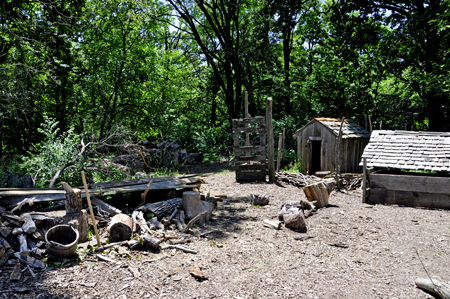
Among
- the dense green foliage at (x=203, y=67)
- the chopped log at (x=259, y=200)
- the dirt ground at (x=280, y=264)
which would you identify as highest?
the dense green foliage at (x=203, y=67)

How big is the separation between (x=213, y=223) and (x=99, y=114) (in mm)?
10758

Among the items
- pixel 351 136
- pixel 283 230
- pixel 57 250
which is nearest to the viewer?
pixel 57 250

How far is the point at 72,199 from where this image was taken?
5.21 metres

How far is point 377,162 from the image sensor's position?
8.42 meters

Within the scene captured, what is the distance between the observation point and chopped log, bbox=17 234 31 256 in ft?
14.7

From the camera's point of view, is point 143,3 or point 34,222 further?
point 143,3

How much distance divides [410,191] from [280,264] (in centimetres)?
510

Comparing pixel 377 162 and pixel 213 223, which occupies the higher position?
pixel 377 162

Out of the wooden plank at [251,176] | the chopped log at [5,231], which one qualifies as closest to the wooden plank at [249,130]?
the wooden plank at [251,176]

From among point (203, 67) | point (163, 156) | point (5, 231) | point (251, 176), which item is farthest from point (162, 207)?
point (203, 67)

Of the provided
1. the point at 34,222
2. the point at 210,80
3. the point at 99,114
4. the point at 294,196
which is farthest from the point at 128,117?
the point at 34,222

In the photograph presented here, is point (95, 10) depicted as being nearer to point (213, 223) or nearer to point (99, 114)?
point (99, 114)

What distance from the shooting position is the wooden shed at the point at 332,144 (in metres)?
11.5

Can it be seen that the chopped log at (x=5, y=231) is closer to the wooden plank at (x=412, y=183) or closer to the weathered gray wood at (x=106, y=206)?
the weathered gray wood at (x=106, y=206)
